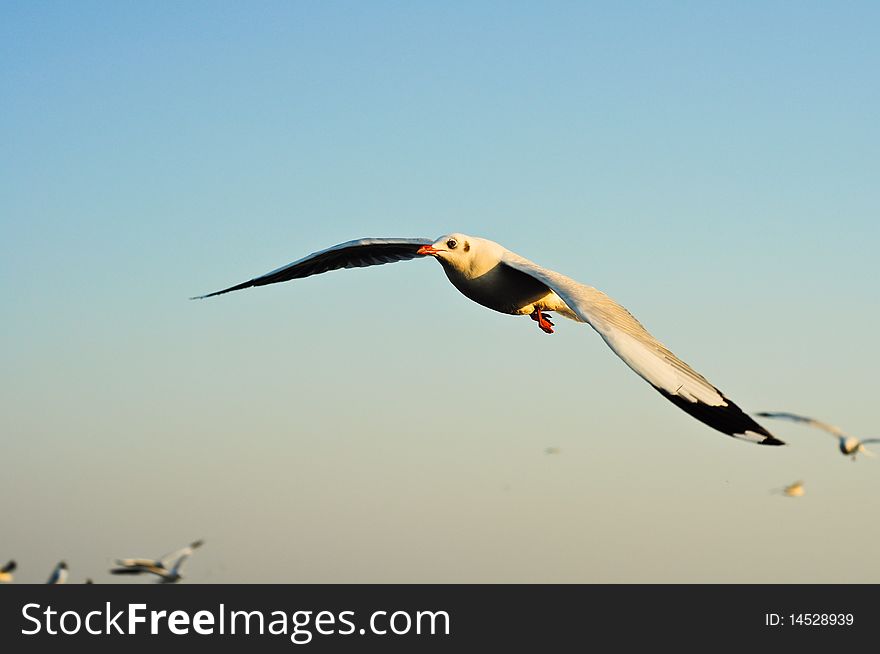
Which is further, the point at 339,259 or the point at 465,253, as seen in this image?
the point at 339,259

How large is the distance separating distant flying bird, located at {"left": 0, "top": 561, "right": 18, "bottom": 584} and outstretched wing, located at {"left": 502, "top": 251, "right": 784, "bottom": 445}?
10.9 m

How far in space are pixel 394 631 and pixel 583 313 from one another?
9.52 metres

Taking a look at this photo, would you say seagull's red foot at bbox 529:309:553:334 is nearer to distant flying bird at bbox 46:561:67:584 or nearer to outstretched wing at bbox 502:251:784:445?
outstretched wing at bbox 502:251:784:445

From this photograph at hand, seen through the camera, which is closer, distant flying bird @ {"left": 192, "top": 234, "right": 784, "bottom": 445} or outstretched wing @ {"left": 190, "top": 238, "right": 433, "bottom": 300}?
distant flying bird @ {"left": 192, "top": 234, "right": 784, "bottom": 445}

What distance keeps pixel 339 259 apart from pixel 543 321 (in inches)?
211

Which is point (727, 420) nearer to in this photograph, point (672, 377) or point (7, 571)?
point (672, 377)

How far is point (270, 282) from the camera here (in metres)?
24.7

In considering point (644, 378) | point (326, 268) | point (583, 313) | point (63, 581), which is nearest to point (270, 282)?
point (326, 268)

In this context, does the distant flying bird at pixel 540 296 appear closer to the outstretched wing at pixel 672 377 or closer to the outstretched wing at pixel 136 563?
the outstretched wing at pixel 672 377

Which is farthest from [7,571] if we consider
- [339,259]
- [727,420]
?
[727,420]

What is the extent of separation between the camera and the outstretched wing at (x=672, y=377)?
47.1 ft

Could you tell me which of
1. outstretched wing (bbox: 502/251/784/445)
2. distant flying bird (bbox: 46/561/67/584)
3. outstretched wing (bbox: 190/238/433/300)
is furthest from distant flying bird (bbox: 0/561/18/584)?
outstretched wing (bbox: 502/251/784/445)

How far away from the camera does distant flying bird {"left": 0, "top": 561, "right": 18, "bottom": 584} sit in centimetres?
1986

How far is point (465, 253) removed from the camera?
66.4 feet
